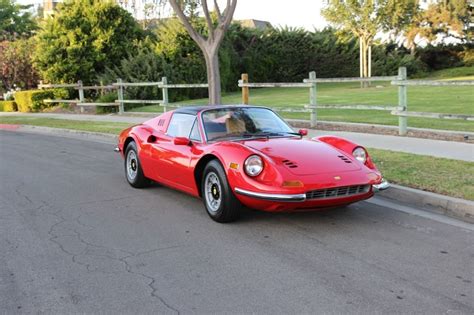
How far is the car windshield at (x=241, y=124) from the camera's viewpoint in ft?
21.8

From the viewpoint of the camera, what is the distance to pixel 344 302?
3.81 m

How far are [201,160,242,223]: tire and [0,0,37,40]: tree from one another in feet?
161

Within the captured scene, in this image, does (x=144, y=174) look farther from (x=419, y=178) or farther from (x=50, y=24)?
(x=50, y=24)

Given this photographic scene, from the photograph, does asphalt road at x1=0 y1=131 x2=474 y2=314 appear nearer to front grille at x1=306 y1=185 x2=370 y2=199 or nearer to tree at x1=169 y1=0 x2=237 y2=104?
front grille at x1=306 y1=185 x2=370 y2=199

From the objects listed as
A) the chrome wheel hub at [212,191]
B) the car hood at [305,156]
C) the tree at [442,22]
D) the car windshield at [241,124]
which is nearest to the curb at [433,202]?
the car hood at [305,156]

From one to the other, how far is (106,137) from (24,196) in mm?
7613

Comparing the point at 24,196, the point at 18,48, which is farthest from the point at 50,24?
the point at 24,196

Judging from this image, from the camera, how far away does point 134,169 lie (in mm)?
8055

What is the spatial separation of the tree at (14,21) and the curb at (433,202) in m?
49.6

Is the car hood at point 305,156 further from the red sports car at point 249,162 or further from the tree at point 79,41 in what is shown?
the tree at point 79,41

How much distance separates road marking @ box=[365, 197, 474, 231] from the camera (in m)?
5.72

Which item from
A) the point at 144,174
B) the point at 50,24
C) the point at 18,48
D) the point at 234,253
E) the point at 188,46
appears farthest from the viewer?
the point at 18,48

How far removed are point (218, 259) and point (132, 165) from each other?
12.2 ft

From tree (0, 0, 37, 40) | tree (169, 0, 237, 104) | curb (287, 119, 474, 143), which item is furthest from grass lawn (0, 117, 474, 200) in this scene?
tree (0, 0, 37, 40)
